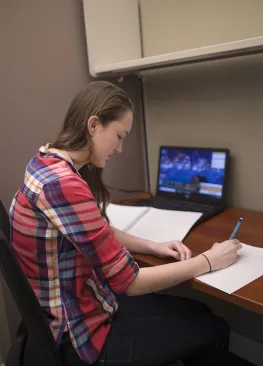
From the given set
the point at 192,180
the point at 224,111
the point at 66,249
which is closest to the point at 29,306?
the point at 66,249

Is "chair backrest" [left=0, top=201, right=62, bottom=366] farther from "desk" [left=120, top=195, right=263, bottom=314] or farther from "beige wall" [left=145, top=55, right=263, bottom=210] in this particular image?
"beige wall" [left=145, top=55, right=263, bottom=210]

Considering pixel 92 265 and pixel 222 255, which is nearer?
pixel 92 265

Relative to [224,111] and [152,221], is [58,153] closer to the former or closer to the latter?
[152,221]

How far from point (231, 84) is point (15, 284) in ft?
3.58

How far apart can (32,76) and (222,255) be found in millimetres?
964

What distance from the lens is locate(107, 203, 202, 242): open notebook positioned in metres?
1.17

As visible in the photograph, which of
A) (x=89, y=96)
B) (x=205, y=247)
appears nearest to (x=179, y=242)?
(x=205, y=247)

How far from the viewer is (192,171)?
4.75 ft

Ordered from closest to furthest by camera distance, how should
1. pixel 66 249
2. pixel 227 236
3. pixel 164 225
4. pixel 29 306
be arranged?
1. pixel 29 306
2. pixel 66 249
3. pixel 227 236
4. pixel 164 225

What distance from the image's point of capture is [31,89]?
4.36 feet

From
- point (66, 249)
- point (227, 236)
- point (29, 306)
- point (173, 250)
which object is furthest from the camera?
point (227, 236)

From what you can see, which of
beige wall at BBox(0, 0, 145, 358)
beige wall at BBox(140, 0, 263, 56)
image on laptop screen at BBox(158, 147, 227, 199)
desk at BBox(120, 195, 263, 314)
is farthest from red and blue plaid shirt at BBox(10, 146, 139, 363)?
beige wall at BBox(140, 0, 263, 56)

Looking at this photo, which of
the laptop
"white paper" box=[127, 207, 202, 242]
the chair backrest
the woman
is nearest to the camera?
the chair backrest

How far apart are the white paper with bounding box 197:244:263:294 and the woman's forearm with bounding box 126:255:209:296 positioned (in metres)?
0.03
